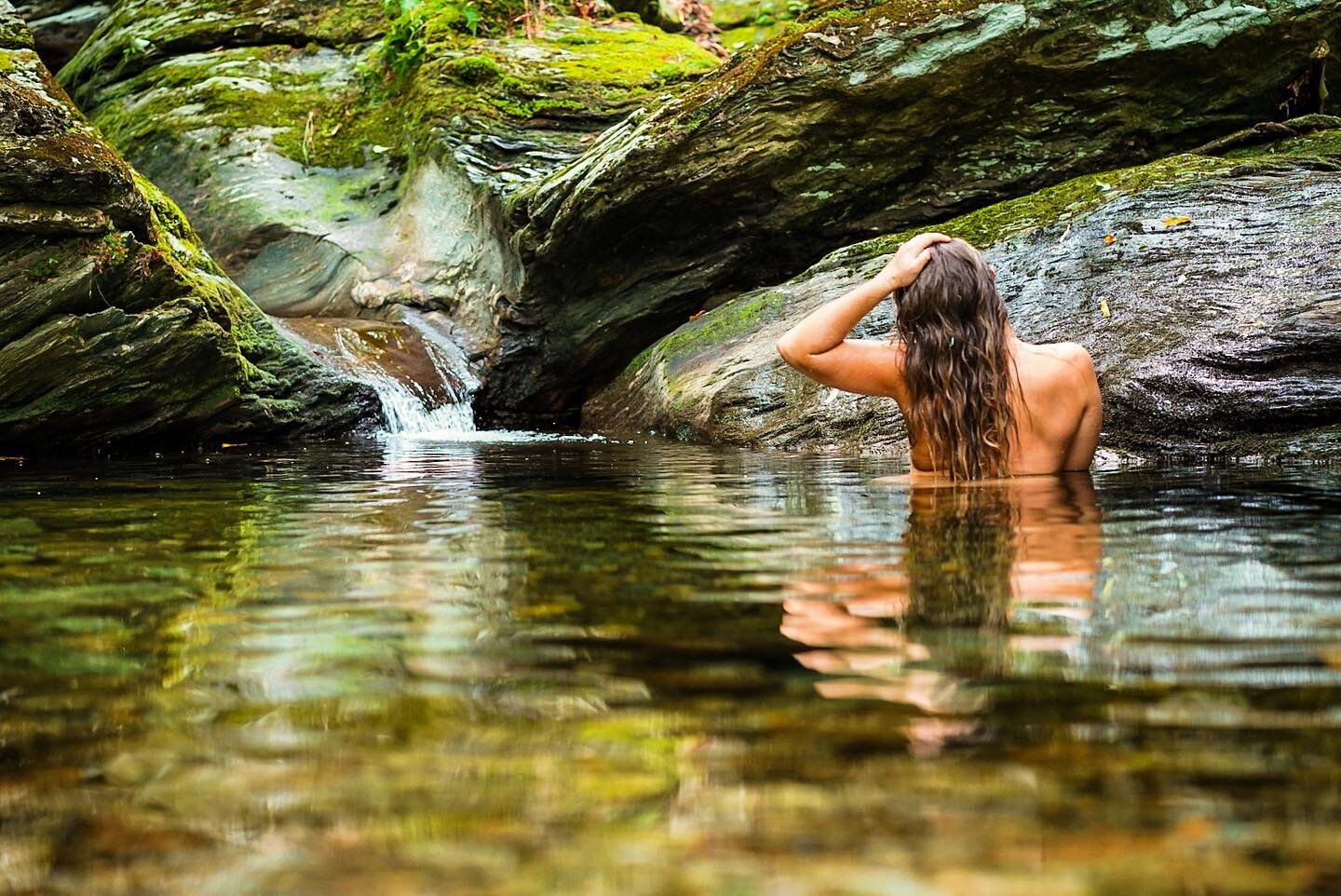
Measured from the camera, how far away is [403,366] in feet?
44.5

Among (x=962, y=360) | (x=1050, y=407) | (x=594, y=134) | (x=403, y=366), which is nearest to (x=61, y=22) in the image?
(x=594, y=134)

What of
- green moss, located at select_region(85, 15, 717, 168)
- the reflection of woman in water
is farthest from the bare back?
green moss, located at select_region(85, 15, 717, 168)

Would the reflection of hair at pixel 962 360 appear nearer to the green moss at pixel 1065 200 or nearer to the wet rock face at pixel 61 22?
the green moss at pixel 1065 200

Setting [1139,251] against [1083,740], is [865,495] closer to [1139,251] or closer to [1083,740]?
[1083,740]

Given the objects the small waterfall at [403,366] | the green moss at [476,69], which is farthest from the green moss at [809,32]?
the green moss at [476,69]

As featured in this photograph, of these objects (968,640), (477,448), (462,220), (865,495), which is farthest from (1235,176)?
(462,220)

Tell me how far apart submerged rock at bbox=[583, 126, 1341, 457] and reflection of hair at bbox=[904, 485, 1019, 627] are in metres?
2.48

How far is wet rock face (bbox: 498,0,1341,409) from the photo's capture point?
400 inches

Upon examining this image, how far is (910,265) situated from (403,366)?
9.21 metres

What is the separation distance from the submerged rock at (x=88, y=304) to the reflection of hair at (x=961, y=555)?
6413 millimetres

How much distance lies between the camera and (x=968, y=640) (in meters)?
2.24

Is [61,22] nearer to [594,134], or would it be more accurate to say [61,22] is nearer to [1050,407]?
[594,134]

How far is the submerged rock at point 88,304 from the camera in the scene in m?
8.13

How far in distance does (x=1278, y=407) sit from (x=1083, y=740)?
5524 millimetres
